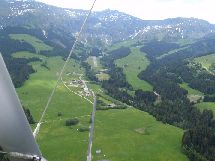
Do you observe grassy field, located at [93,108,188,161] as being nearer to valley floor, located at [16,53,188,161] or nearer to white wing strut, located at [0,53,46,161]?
valley floor, located at [16,53,188,161]

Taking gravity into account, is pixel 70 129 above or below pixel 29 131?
below

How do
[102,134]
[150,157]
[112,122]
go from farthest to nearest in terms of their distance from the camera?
[112,122] < [102,134] < [150,157]

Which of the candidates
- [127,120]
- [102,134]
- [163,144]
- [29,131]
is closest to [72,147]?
[102,134]

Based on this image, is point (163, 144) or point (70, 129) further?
point (70, 129)

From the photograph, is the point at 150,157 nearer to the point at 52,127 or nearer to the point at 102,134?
the point at 102,134

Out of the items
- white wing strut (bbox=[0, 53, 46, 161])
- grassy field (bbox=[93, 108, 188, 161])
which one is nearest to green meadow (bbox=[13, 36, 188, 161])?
grassy field (bbox=[93, 108, 188, 161])
